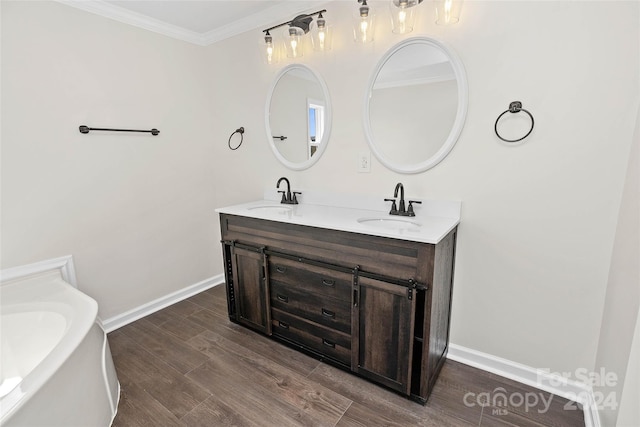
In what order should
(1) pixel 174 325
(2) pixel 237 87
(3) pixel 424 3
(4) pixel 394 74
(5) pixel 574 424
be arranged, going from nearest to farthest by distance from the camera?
(5) pixel 574 424 → (3) pixel 424 3 → (4) pixel 394 74 → (1) pixel 174 325 → (2) pixel 237 87

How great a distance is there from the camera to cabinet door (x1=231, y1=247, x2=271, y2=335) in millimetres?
2141

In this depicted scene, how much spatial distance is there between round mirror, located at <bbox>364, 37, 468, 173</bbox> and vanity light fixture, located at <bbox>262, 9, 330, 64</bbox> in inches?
18.9

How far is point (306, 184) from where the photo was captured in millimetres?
2463

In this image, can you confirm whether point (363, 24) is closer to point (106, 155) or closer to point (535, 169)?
point (535, 169)

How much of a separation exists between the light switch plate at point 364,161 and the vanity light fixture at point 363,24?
719 millimetres

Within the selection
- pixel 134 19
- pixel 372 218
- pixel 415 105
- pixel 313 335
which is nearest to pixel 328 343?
pixel 313 335

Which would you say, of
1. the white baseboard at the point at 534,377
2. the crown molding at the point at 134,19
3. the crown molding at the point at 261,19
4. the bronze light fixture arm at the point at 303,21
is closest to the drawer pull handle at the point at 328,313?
the white baseboard at the point at 534,377

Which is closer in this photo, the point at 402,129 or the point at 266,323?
the point at 402,129

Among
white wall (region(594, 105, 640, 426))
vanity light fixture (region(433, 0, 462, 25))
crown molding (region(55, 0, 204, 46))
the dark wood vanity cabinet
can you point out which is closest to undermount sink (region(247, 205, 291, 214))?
the dark wood vanity cabinet

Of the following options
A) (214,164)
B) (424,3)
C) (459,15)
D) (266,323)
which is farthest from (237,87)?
(266,323)

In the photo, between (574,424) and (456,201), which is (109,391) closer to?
(456,201)

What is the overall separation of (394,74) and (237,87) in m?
1.47

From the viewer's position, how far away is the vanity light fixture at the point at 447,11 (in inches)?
65.4

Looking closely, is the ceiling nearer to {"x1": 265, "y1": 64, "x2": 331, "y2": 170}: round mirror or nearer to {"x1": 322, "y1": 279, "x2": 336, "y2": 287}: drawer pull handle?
{"x1": 265, "y1": 64, "x2": 331, "y2": 170}: round mirror
